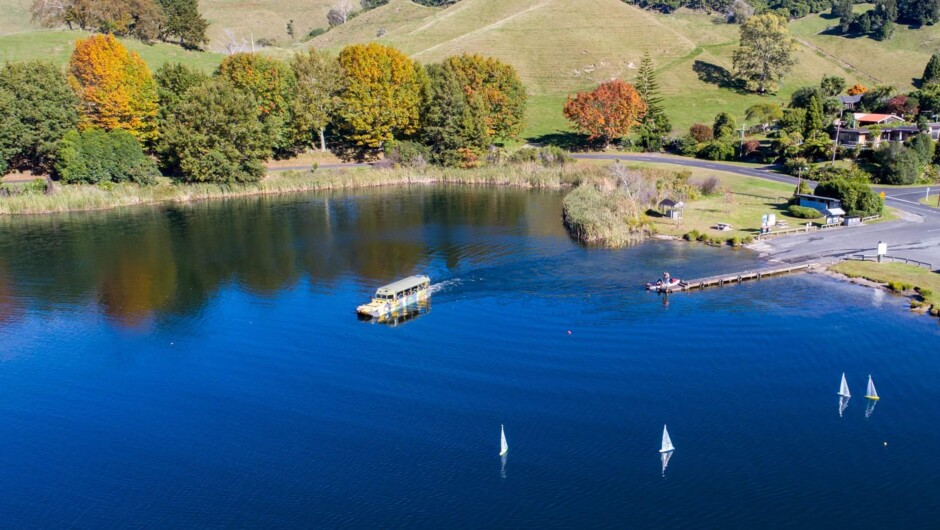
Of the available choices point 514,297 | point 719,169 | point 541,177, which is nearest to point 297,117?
point 541,177

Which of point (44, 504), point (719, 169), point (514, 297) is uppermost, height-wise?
point (719, 169)

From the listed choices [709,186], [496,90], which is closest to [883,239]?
[709,186]

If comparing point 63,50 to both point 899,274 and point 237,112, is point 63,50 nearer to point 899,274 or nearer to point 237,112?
point 237,112

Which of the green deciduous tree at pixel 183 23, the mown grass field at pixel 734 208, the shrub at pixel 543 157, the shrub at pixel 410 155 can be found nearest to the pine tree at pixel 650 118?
the shrub at pixel 543 157

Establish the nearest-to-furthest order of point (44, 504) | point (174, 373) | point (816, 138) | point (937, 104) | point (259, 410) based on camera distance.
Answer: point (44, 504) < point (259, 410) < point (174, 373) < point (816, 138) < point (937, 104)

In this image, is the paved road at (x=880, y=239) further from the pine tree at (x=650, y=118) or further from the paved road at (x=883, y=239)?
the pine tree at (x=650, y=118)

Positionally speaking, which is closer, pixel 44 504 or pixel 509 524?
pixel 509 524

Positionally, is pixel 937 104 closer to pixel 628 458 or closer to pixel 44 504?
pixel 628 458
